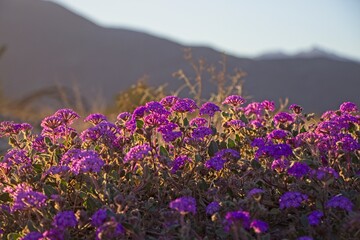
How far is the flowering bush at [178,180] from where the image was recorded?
3061mm

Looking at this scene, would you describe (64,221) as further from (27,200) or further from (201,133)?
(201,133)

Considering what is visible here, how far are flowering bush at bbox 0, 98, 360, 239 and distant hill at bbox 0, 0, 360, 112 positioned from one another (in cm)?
3367

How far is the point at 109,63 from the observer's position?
54.6 meters

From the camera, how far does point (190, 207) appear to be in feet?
8.93

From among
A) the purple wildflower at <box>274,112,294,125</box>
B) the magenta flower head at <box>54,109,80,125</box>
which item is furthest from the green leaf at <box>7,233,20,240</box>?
the purple wildflower at <box>274,112,294,125</box>

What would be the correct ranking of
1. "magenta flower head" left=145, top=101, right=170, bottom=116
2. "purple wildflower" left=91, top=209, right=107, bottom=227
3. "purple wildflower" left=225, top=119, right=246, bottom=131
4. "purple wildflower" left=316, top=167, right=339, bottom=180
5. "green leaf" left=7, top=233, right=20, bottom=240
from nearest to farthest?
"purple wildflower" left=91, top=209, right=107, bottom=227, "purple wildflower" left=316, top=167, right=339, bottom=180, "green leaf" left=7, top=233, right=20, bottom=240, "magenta flower head" left=145, top=101, right=170, bottom=116, "purple wildflower" left=225, top=119, right=246, bottom=131

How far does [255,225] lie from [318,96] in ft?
128

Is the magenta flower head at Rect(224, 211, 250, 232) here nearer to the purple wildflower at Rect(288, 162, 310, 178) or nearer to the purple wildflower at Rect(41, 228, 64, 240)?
the purple wildflower at Rect(288, 162, 310, 178)

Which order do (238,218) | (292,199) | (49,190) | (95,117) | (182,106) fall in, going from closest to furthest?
(238,218) → (292,199) → (49,190) → (182,106) → (95,117)

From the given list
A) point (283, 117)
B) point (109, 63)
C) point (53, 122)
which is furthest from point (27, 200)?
point (109, 63)

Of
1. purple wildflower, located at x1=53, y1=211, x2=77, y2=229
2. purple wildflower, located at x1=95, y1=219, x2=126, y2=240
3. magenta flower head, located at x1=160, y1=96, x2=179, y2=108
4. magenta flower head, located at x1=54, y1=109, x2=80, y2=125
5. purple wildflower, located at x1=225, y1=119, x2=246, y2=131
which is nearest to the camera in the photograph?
purple wildflower, located at x1=95, y1=219, x2=126, y2=240

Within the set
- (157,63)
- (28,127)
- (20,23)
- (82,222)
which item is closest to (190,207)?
(82,222)

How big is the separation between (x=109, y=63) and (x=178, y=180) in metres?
51.6

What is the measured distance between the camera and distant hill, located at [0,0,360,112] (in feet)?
143
